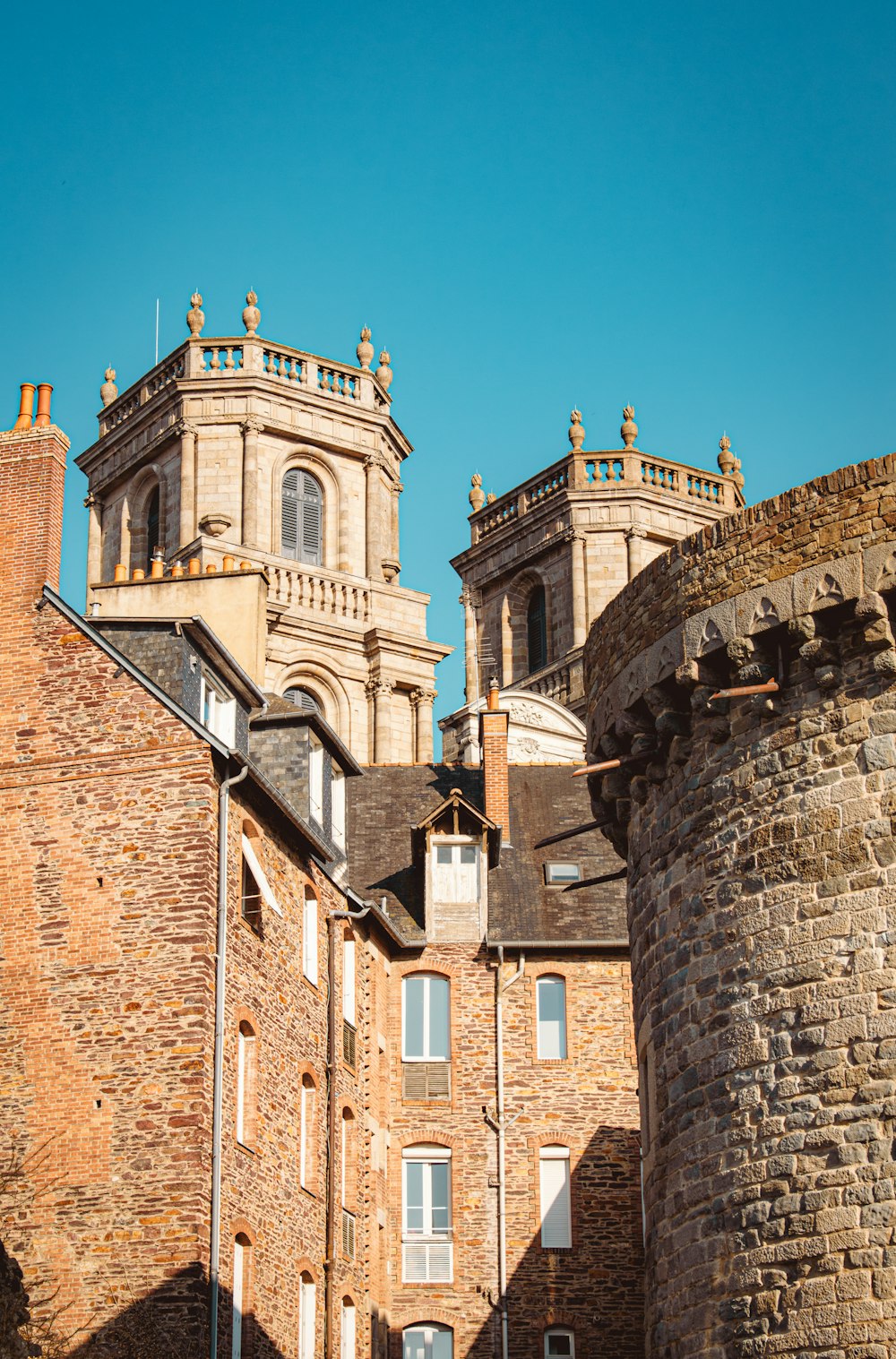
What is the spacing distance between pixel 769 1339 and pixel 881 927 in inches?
87.7

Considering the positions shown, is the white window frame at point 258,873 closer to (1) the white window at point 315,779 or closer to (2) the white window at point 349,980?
(1) the white window at point 315,779

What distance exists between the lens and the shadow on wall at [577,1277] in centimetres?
2906

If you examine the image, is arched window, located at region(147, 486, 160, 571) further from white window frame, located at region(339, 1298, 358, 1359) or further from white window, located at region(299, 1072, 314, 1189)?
white window frame, located at region(339, 1298, 358, 1359)

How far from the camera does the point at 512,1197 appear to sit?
98.5ft

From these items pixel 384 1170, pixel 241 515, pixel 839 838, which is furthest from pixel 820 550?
pixel 241 515

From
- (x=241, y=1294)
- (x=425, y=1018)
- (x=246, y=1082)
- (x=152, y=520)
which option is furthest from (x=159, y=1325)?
(x=152, y=520)

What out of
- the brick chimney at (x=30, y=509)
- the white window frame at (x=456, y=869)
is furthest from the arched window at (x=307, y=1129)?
the brick chimney at (x=30, y=509)

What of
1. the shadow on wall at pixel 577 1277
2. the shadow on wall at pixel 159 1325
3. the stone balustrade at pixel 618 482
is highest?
the stone balustrade at pixel 618 482

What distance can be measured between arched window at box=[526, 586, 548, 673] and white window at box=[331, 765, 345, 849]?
2150 cm

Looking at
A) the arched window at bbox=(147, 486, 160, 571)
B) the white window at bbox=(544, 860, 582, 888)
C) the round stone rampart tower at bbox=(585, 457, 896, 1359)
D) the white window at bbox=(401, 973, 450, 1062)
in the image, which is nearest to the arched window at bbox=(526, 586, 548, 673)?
the arched window at bbox=(147, 486, 160, 571)

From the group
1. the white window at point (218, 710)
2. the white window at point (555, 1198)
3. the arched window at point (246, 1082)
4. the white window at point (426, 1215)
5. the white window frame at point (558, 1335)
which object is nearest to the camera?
the arched window at point (246, 1082)

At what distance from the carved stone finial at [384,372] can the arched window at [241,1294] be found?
2941 cm

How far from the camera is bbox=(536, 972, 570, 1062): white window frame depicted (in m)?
30.6

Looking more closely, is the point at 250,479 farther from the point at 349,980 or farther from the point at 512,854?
the point at 349,980
